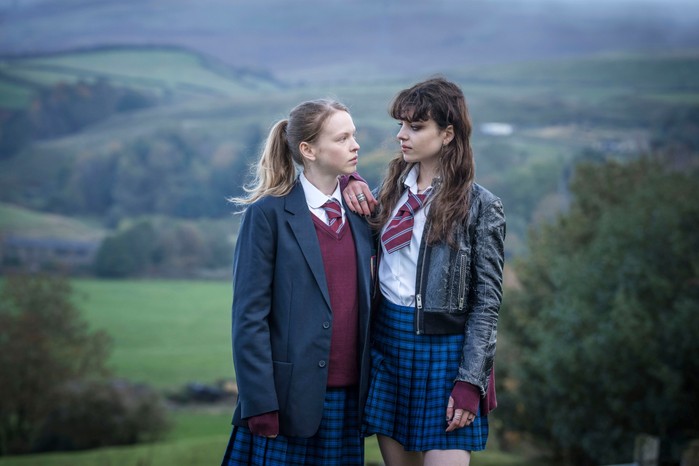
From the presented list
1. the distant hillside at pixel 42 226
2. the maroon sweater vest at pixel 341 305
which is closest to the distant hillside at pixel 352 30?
the distant hillside at pixel 42 226

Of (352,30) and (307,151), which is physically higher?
(352,30)

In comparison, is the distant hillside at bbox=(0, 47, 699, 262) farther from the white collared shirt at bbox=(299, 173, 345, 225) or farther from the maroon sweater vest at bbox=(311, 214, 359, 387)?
the maroon sweater vest at bbox=(311, 214, 359, 387)

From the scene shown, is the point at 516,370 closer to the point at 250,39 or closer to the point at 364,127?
the point at 364,127

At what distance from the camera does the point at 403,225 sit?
316 centimetres

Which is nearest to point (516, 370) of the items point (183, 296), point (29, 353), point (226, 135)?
point (29, 353)

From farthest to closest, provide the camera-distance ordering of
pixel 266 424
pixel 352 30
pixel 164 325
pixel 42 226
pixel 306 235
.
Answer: pixel 352 30 < pixel 42 226 < pixel 164 325 < pixel 306 235 < pixel 266 424

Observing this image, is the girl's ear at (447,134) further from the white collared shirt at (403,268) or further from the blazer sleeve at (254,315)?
the blazer sleeve at (254,315)

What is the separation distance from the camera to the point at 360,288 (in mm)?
3127

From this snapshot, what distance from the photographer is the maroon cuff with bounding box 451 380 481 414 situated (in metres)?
3.00

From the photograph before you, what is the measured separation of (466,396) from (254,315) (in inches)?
32.1

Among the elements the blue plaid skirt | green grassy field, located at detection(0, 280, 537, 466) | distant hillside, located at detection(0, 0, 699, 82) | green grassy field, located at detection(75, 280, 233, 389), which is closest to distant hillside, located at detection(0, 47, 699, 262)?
distant hillside, located at detection(0, 0, 699, 82)

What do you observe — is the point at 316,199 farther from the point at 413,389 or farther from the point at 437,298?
the point at 413,389

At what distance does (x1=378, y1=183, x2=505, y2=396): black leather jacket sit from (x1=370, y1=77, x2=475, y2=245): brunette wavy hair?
5cm

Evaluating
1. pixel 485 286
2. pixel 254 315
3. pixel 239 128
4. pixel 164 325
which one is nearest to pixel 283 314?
pixel 254 315
